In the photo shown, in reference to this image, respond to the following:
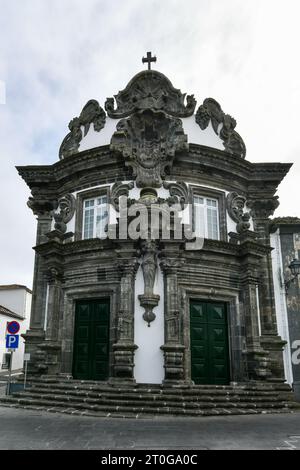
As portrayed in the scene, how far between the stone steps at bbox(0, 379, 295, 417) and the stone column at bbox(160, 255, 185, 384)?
431 millimetres

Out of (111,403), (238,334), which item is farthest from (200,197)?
(111,403)

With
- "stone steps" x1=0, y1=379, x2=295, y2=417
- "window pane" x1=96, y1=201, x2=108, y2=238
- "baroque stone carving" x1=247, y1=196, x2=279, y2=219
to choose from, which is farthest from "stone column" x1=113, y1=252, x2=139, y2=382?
"baroque stone carving" x1=247, y1=196, x2=279, y2=219

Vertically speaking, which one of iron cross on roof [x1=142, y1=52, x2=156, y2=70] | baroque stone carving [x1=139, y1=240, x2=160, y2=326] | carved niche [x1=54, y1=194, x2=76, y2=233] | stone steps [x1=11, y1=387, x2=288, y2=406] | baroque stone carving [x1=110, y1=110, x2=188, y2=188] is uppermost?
iron cross on roof [x1=142, y1=52, x2=156, y2=70]

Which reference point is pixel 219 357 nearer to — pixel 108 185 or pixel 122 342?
pixel 122 342

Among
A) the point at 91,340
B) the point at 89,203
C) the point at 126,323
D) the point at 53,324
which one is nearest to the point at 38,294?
the point at 53,324

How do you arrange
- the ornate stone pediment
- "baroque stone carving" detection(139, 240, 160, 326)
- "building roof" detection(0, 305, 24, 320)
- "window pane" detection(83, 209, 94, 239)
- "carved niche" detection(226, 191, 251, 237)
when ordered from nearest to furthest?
"baroque stone carving" detection(139, 240, 160, 326) → "carved niche" detection(226, 191, 251, 237) → "window pane" detection(83, 209, 94, 239) → the ornate stone pediment → "building roof" detection(0, 305, 24, 320)

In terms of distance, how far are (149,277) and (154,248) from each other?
0.86m

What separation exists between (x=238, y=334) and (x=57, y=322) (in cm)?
562

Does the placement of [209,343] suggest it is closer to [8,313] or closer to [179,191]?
[179,191]

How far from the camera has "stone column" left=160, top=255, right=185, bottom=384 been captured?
10.4 metres

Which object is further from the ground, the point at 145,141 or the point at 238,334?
the point at 145,141

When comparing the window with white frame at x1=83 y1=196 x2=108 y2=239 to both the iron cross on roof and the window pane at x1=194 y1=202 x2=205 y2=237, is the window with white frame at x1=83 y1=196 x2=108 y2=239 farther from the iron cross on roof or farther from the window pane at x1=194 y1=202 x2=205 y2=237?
the iron cross on roof

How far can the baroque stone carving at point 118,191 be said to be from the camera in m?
12.6
